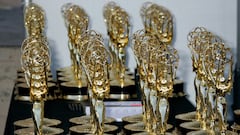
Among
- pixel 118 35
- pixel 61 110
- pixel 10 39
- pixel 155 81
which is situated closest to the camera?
pixel 155 81

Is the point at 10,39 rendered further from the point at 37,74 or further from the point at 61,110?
the point at 37,74

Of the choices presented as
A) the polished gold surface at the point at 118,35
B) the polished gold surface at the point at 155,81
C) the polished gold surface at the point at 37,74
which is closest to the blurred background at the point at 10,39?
the polished gold surface at the point at 118,35

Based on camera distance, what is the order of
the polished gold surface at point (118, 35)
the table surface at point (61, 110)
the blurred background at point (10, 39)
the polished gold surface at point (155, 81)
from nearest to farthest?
the polished gold surface at point (155, 81), the table surface at point (61, 110), the polished gold surface at point (118, 35), the blurred background at point (10, 39)

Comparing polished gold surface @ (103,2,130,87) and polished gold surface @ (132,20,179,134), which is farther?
polished gold surface @ (103,2,130,87)

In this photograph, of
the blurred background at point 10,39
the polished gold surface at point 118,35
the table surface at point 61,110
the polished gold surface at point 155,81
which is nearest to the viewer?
the polished gold surface at point 155,81

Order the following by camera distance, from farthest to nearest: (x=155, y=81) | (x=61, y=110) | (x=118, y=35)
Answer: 1. (x=118, y=35)
2. (x=61, y=110)
3. (x=155, y=81)

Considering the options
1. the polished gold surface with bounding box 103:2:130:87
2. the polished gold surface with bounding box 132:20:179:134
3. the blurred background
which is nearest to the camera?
the polished gold surface with bounding box 132:20:179:134

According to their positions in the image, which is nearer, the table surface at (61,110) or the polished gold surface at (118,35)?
the table surface at (61,110)

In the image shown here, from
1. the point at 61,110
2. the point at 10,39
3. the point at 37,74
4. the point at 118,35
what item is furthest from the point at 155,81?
the point at 10,39

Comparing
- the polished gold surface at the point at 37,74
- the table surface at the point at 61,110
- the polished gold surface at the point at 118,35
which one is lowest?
the table surface at the point at 61,110

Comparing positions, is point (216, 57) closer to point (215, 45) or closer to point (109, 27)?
point (215, 45)

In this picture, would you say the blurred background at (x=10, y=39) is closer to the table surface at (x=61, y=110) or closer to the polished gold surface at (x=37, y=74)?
the table surface at (x=61, y=110)

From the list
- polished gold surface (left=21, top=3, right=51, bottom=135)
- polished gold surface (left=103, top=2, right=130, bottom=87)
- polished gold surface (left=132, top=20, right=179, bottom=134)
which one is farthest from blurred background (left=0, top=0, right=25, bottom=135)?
polished gold surface (left=132, top=20, right=179, bottom=134)

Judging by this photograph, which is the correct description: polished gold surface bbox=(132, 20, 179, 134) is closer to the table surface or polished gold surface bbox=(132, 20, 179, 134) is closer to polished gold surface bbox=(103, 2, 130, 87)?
the table surface
